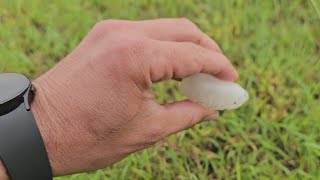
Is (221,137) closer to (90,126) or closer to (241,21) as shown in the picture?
(241,21)

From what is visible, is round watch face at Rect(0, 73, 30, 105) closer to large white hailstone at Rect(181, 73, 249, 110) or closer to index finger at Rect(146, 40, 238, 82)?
index finger at Rect(146, 40, 238, 82)

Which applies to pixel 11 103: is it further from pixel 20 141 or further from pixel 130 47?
pixel 130 47

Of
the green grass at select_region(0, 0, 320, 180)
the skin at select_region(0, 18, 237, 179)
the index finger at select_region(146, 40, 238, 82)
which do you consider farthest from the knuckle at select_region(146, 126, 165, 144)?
the green grass at select_region(0, 0, 320, 180)

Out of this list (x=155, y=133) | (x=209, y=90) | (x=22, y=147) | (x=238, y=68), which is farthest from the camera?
(x=238, y=68)

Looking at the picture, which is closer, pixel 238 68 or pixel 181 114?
pixel 181 114

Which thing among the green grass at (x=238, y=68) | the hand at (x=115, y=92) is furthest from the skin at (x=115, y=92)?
the green grass at (x=238, y=68)

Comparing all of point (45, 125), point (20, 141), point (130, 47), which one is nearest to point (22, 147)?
point (20, 141)

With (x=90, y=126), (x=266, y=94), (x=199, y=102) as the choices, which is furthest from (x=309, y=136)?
(x=90, y=126)
